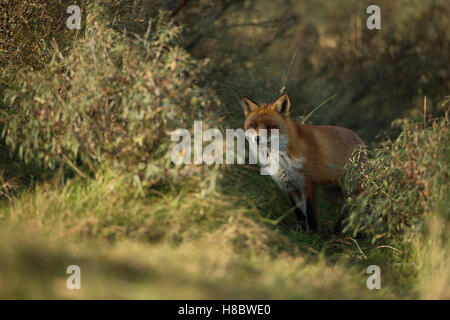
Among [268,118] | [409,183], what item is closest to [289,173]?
[268,118]

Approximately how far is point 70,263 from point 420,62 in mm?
7565

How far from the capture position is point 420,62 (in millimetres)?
8797

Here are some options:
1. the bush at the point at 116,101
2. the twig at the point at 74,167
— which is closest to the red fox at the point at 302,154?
the bush at the point at 116,101

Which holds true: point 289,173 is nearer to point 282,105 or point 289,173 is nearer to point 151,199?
point 282,105

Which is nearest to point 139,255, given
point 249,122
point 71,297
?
point 71,297

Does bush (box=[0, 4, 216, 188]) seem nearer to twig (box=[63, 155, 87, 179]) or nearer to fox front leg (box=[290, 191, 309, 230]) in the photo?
twig (box=[63, 155, 87, 179])

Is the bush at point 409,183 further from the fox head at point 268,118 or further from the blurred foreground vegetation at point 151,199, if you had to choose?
the fox head at point 268,118

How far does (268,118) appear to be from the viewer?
4.67 metres

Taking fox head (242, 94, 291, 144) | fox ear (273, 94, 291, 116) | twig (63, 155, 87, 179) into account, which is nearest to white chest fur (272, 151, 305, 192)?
fox head (242, 94, 291, 144)

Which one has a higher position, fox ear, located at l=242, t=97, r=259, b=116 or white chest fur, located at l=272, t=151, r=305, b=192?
fox ear, located at l=242, t=97, r=259, b=116

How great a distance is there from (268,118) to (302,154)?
0.48 meters

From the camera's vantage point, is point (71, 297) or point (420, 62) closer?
point (71, 297)

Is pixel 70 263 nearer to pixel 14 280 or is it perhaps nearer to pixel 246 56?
pixel 14 280

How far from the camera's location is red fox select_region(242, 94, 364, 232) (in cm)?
471
